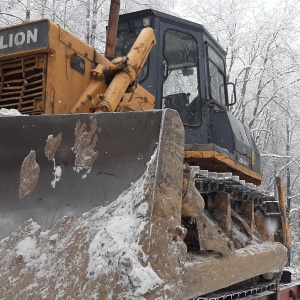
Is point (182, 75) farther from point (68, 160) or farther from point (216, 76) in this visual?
point (68, 160)

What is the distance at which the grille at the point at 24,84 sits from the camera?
3.48m

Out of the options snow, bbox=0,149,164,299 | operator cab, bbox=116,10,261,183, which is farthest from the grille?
operator cab, bbox=116,10,261,183

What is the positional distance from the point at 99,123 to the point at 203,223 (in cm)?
92

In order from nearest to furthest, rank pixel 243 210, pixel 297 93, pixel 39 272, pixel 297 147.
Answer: pixel 39 272
pixel 243 210
pixel 297 93
pixel 297 147

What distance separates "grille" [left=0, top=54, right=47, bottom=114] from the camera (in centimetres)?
348

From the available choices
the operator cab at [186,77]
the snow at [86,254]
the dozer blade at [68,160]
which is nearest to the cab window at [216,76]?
the operator cab at [186,77]

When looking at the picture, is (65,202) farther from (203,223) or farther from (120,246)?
(203,223)

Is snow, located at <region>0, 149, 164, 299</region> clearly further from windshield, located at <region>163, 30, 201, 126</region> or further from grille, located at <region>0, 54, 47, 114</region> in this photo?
windshield, located at <region>163, 30, 201, 126</region>

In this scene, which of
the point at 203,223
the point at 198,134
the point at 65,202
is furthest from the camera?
the point at 198,134

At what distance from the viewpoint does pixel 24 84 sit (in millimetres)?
3568

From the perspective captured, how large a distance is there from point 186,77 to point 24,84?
2.35 m

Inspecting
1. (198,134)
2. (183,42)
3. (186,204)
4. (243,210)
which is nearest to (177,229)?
(186,204)

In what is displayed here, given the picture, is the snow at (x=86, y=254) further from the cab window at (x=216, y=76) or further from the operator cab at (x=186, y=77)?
the cab window at (x=216, y=76)

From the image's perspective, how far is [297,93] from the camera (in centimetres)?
1975
